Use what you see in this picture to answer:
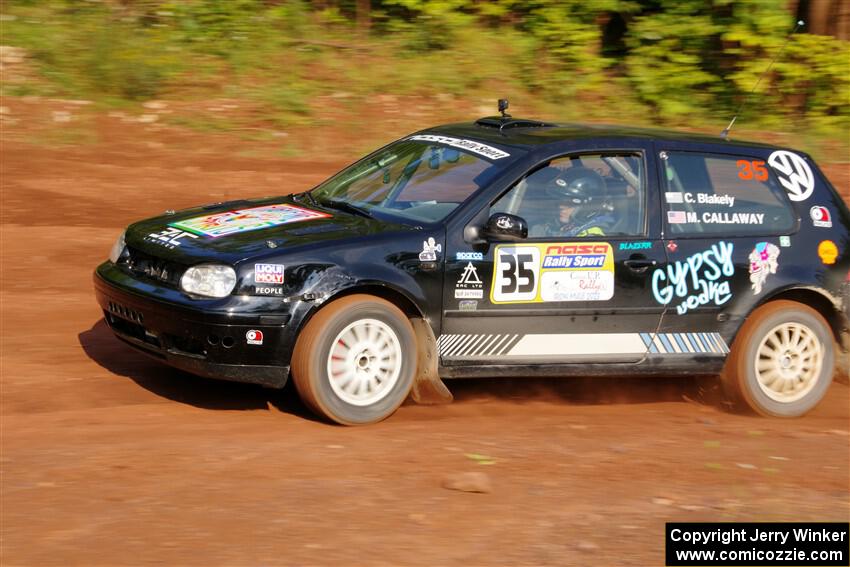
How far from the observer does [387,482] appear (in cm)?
552

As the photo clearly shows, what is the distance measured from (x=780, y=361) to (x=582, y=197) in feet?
5.97

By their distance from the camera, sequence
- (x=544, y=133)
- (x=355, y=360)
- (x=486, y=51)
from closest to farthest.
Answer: (x=355, y=360), (x=544, y=133), (x=486, y=51)

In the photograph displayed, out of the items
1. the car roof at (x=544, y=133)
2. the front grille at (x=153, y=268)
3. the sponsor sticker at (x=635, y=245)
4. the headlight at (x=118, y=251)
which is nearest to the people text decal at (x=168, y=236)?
the front grille at (x=153, y=268)

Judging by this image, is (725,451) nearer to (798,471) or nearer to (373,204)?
(798,471)

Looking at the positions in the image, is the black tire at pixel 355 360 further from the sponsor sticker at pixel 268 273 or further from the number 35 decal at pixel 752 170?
the number 35 decal at pixel 752 170

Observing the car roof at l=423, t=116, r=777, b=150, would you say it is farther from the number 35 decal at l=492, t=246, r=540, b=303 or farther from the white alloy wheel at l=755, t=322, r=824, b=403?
the white alloy wheel at l=755, t=322, r=824, b=403

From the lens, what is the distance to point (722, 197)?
7.28m

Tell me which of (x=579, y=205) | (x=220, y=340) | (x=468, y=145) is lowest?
(x=220, y=340)

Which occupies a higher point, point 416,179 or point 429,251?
point 416,179

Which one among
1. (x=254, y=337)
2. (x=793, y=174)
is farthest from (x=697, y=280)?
(x=254, y=337)

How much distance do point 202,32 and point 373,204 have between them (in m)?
7.84

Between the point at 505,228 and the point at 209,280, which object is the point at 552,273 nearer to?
the point at 505,228

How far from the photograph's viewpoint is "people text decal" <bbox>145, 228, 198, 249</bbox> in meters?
6.53

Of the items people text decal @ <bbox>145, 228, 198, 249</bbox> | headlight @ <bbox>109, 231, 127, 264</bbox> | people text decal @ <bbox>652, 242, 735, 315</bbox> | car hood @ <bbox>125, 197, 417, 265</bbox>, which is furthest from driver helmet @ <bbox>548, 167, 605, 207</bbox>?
headlight @ <bbox>109, 231, 127, 264</bbox>
